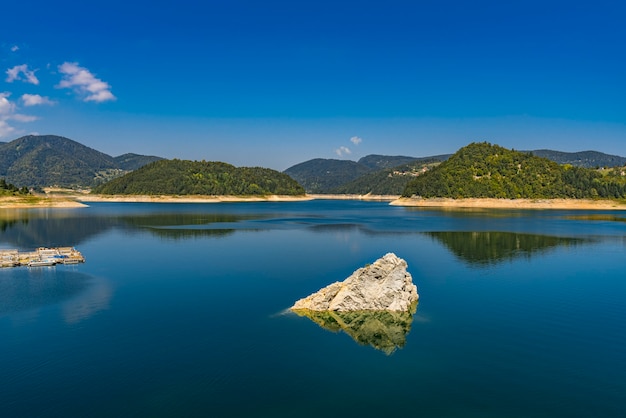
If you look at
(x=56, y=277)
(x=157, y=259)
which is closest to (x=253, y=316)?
(x=56, y=277)

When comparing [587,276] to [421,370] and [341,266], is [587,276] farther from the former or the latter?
[421,370]

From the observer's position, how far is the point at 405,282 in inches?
1161

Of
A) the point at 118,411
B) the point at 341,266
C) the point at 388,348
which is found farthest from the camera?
the point at 341,266

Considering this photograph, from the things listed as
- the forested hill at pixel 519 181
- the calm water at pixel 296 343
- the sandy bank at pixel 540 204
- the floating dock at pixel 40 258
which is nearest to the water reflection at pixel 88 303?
the calm water at pixel 296 343

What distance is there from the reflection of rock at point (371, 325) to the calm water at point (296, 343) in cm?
16

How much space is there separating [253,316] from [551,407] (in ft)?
52.4

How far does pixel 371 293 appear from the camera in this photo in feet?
92.4

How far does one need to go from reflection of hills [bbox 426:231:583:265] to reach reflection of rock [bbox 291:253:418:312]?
19778 mm

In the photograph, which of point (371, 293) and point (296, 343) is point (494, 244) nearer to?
point (371, 293)

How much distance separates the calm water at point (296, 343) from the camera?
15977 millimetres

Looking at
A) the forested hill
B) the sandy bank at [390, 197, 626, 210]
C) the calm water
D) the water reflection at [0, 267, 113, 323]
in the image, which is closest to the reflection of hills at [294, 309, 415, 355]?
the calm water

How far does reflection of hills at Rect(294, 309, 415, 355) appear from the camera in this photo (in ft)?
72.7

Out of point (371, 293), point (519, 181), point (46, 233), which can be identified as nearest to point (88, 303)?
point (371, 293)

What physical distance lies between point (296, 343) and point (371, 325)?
17.0 ft
